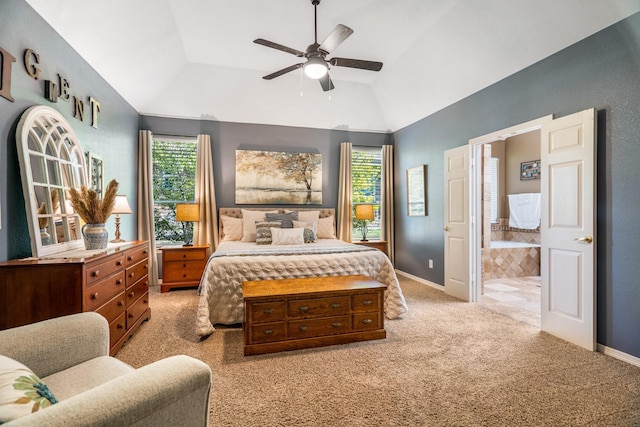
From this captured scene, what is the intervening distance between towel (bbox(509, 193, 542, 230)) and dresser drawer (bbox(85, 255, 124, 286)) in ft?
23.0

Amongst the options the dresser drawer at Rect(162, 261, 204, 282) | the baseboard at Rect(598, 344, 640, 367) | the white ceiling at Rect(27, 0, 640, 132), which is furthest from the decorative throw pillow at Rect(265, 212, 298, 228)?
the baseboard at Rect(598, 344, 640, 367)

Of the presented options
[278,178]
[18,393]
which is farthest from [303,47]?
[18,393]

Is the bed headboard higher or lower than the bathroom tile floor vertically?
higher

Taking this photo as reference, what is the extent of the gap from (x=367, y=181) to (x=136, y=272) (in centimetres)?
421

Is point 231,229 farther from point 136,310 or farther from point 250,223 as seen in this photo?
point 136,310

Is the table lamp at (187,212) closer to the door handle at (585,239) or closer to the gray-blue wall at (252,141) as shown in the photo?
the gray-blue wall at (252,141)

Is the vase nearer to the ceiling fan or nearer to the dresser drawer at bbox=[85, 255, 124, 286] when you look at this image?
the dresser drawer at bbox=[85, 255, 124, 286]

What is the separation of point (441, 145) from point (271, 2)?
302 centimetres

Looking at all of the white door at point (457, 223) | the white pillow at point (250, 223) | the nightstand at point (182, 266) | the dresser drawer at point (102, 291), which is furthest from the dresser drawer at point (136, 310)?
the white door at point (457, 223)

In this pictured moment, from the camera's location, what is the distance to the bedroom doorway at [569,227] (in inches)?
105

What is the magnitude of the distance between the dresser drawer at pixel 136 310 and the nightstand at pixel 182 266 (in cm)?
131

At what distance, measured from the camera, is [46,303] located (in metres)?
1.96

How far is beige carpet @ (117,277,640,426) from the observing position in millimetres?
1791

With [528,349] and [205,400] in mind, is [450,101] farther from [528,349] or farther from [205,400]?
[205,400]
